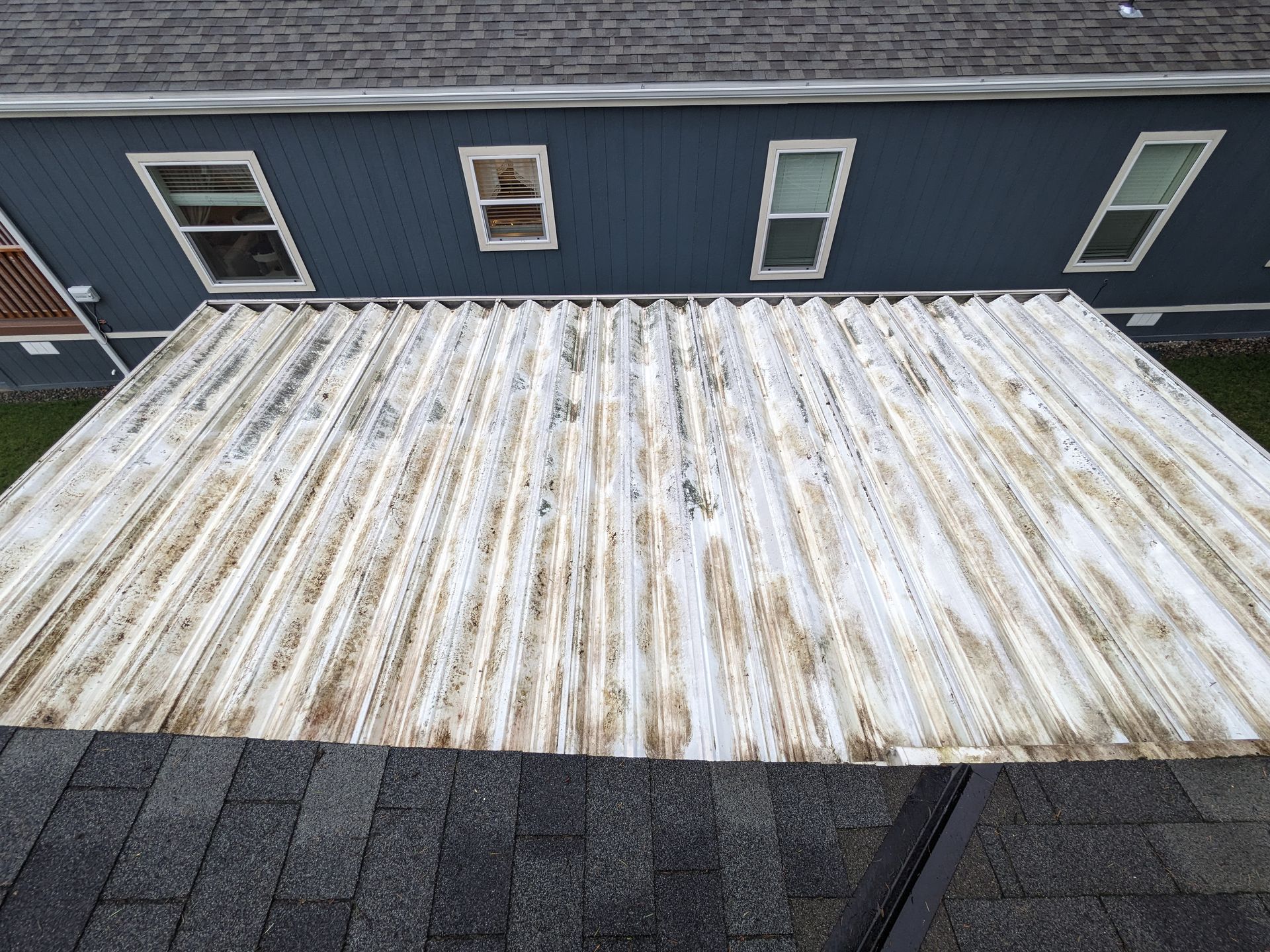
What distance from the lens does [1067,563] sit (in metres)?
2.68

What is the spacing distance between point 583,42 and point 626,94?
0.72 m

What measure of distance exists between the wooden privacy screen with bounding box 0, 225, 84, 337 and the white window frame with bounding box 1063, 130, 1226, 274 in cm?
1198

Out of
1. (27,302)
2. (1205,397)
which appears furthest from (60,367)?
(1205,397)

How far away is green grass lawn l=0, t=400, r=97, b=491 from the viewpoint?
19.9ft

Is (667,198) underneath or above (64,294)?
above

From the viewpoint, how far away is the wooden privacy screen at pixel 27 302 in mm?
6258

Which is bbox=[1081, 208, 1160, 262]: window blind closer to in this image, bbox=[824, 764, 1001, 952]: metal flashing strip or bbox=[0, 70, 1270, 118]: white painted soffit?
bbox=[0, 70, 1270, 118]: white painted soffit

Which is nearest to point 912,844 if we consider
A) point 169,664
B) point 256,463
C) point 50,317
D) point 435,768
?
point 435,768

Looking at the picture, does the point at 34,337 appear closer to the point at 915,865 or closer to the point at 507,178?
the point at 507,178

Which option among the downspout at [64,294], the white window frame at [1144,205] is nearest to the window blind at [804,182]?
the white window frame at [1144,205]

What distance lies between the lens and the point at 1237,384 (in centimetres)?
675

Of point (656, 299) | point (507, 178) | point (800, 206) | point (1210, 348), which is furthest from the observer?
point (1210, 348)

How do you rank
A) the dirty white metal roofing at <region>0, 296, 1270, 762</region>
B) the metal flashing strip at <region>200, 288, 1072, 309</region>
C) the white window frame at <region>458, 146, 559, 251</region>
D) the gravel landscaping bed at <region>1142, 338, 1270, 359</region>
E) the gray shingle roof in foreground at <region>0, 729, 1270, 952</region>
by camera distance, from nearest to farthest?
the dirty white metal roofing at <region>0, 296, 1270, 762</region>
the gray shingle roof in foreground at <region>0, 729, 1270, 952</region>
the metal flashing strip at <region>200, 288, 1072, 309</region>
the white window frame at <region>458, 146, 559, 251</region>
the gravel landscaping bed at <region>1142, 338, 1270, 359</region>

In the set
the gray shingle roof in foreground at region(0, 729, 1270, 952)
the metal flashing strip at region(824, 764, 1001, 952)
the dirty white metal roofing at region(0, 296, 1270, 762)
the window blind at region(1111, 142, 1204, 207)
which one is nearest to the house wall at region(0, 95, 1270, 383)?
the window blind at region(1111, 142, 1204, 207)
